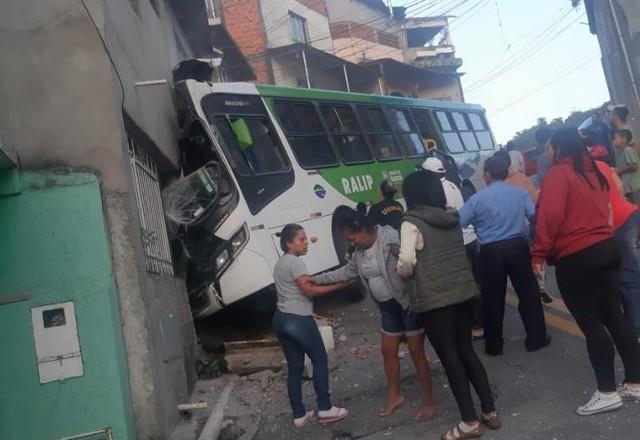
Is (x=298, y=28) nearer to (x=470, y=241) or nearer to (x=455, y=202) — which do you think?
(x=455, y=202)

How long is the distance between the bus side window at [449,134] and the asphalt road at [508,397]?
7.98 meters

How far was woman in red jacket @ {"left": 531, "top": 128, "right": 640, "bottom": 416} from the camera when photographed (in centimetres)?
439

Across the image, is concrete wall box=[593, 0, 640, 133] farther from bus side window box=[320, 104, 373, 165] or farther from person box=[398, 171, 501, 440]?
person box=[398, 171, 501, 440]

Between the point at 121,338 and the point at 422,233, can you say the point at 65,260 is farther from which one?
the point at 422,233

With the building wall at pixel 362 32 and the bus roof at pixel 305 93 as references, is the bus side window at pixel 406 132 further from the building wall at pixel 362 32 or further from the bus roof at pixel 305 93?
the building wall at pixel 362 32

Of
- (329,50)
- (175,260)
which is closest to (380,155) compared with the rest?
(175,260)

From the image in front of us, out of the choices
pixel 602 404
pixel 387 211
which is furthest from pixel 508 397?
pixel 387 211

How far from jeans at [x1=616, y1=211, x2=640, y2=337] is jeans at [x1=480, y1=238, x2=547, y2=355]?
0.79 meters

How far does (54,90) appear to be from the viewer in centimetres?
504

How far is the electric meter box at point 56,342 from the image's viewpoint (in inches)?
185

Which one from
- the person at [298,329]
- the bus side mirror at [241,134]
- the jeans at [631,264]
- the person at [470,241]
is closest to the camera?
the person at [298,329]

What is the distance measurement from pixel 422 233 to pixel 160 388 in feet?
7.64

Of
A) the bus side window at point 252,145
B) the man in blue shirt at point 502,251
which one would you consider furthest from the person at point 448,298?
the bus side window at point 252,145

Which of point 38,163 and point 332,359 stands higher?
point 38,163
